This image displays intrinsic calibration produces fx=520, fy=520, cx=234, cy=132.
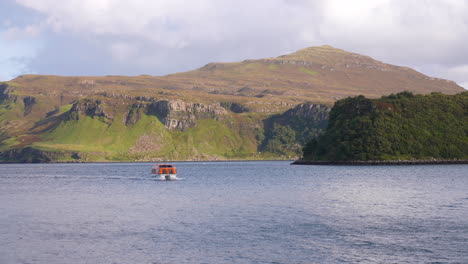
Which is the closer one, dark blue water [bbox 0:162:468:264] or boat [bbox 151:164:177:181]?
dark blue water [bbox 0:162:468:264]

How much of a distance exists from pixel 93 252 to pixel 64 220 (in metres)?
23.8

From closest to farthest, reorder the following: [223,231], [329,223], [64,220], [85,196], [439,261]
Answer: [439,261] → [223,231] → [329,223] → [64,220] → [85,196]

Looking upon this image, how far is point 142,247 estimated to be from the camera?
171 feet

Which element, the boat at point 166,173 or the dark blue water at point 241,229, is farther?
the boat at point 166,173

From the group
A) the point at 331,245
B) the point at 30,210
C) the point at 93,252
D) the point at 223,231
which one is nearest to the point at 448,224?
the point at 331,245

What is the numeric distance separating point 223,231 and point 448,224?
27010mm

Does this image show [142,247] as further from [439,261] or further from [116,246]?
[439,261]

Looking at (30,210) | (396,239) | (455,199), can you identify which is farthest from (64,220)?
(455,199)

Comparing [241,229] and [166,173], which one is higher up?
[166,173]

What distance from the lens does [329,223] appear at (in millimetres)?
64875

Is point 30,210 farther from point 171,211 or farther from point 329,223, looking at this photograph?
point 329,223

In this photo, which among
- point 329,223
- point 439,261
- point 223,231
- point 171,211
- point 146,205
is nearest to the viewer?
point 439,261

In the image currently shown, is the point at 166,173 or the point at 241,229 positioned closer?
the point at 241,229

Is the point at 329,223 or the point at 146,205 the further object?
the point at 146,205
